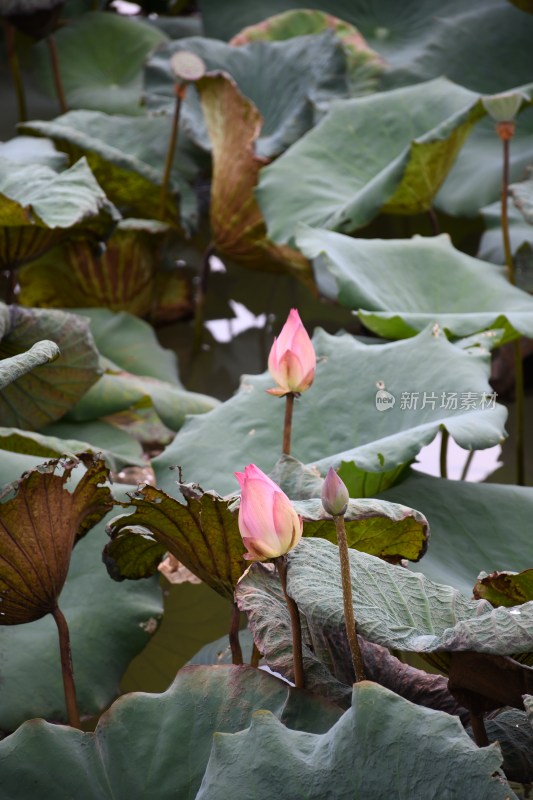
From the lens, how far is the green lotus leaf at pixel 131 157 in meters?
2.38

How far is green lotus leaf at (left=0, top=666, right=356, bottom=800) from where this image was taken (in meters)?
0.91

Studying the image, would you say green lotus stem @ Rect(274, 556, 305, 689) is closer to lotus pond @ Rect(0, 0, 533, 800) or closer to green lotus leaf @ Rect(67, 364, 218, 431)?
lotus pond @ Rect(0, 0, 533, 800)

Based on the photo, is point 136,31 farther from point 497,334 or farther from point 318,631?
point 318,631

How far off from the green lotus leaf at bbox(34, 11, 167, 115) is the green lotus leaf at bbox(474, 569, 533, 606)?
248cm

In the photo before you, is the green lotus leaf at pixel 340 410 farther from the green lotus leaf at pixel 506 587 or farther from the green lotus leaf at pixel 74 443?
the green lotus leaf at pixel 506 587

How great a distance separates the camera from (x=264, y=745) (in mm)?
785

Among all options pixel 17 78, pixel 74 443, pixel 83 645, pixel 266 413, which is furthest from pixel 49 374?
pixel 17 78

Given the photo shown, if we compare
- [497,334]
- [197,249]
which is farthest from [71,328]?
[197,249]

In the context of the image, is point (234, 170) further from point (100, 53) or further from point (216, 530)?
point (216, 530)

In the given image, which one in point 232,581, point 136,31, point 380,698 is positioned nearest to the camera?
point 380,698

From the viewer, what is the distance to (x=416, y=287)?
179 cm

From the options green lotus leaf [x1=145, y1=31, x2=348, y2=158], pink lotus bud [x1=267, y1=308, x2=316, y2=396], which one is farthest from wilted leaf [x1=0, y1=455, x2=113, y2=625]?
green lotus leaf [x1=145, y1=31, x2=348, y2=158]

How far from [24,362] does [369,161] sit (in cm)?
139

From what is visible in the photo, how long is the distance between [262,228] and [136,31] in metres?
1.21
